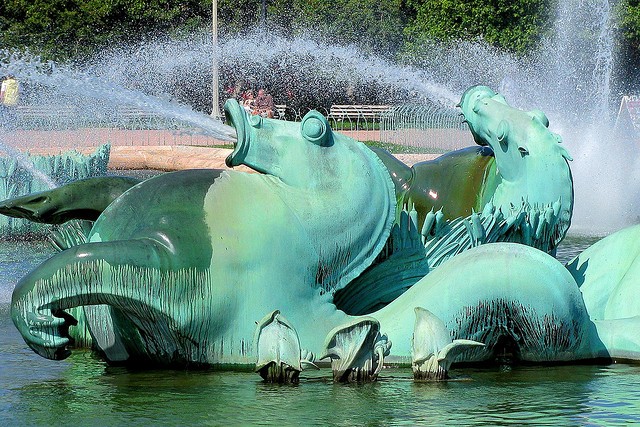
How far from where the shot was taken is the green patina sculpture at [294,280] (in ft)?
16.5

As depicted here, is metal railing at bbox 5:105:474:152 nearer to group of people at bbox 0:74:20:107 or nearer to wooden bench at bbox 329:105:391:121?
group of people at bbox 0:74:20:107

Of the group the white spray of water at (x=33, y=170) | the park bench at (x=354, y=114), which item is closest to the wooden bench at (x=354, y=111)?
the park bench at (x=354, y=114)

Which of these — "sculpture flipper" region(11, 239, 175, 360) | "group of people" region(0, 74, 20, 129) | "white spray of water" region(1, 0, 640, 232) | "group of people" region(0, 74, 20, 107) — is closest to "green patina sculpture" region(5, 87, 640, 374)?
"sculpture flipper" region(11, 239, 175, 360)

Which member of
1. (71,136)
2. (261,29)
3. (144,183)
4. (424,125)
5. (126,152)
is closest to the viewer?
(144,183)

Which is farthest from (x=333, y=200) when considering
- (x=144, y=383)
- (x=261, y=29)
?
(x=261, y=29)

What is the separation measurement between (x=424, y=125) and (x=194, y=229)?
19334mm

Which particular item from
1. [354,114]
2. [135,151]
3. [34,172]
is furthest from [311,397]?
[354,114]

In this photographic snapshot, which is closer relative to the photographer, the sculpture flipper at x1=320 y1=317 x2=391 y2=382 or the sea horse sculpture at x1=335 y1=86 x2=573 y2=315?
the sculpture flipper at x1=320 y1=317 x2=391 y2=382

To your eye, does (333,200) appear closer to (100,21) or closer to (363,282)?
(363,282)

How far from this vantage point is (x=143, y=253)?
5.05 meters

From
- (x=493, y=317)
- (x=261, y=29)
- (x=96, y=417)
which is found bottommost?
(x=96, y=417)

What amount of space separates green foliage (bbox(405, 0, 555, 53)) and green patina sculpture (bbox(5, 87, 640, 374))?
30.7 meters

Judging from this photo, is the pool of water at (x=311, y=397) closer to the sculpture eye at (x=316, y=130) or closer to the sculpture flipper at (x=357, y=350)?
the sculpture flipper at (x=357, y=350)

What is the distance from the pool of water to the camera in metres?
4.51
